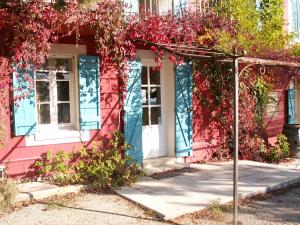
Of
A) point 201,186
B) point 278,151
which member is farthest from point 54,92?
point 278,151

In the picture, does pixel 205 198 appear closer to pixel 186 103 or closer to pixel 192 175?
pixel 192 175

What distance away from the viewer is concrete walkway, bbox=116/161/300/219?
237 inches

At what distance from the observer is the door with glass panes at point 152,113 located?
28.4 feet

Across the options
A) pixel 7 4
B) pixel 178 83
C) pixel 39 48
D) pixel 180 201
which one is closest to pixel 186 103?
pixel 178 83

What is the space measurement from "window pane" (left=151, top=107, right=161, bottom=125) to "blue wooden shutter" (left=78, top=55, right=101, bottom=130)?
1.59 metres

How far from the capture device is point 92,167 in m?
7.30

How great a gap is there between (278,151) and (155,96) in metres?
3.88

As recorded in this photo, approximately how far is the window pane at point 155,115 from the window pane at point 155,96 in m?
0.14

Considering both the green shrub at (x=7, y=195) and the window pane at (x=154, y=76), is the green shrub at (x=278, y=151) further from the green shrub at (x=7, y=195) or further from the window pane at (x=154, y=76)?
the green shrub at (x=7, y=195)

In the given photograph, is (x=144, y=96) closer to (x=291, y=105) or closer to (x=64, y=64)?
(x=64, y=64)

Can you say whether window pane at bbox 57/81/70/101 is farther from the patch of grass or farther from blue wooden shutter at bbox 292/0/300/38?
blue wooden shutter at bbox 292/0/300/38

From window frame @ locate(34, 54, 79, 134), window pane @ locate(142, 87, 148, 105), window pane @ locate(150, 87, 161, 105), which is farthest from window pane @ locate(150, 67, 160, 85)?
window frame @ locate(34, 54, 79, 134)

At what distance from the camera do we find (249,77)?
9844 millimetres

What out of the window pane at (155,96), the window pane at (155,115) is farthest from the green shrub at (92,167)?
the window pane at (155,96)
